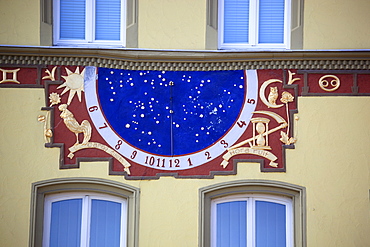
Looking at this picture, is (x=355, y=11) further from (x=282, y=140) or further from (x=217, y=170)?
(x=217, y=170)

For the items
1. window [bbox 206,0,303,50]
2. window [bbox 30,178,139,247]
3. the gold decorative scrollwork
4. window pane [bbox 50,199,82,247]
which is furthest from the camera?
window [bbox 206,0,303,50]

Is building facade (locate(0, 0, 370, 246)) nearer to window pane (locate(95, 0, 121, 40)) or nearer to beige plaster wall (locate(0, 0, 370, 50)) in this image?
beige plaster wall (locate(0, 0, 370, 50))

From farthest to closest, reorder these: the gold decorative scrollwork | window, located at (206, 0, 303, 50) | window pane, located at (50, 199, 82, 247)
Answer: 1. window, located at (206, 0, 303, 50)
2. the gold decorative scrollwork
3. window pane, located at (50, 199, 82, 247)

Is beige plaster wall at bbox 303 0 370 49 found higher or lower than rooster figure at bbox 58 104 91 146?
higher

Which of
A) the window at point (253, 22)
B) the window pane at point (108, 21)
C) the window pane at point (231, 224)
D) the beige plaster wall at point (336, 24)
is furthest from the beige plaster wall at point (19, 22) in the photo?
the beige plaster wall at point (336, 24)

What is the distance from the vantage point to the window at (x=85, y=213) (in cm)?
1266

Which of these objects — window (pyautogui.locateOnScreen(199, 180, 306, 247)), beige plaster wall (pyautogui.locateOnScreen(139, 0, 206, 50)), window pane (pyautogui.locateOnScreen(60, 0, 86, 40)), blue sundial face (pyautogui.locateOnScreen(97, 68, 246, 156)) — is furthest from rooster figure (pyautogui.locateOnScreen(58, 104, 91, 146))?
window (pyautogui.locateOnScreen(199, 180, 306, 247))

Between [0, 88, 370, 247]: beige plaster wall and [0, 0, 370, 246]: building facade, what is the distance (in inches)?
0.6

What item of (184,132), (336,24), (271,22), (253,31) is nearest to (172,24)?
(253,31)

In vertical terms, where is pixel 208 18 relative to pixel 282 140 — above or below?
above

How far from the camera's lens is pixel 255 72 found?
1300cm

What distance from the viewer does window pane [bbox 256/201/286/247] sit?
504 inches

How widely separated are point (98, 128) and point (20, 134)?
3.75 ft

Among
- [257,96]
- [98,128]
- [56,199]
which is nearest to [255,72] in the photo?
[257,96]
